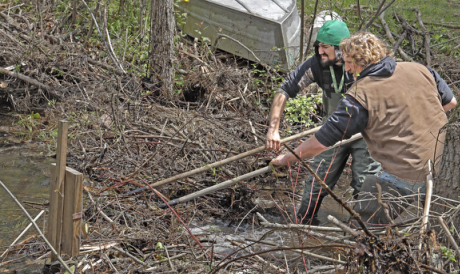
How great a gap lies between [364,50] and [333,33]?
784mm

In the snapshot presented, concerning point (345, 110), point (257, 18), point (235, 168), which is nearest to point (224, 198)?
point (235, 168)

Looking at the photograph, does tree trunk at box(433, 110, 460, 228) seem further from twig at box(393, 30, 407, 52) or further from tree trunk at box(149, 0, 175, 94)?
twig at box(393, 30, 407, 52)

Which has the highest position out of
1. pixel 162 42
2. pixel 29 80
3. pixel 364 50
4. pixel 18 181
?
pixel 364 50

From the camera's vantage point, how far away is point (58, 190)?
9.15 ft

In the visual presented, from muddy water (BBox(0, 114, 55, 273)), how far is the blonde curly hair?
2.77 metres

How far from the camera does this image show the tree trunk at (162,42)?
671 cm

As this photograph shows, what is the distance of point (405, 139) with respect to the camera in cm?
310

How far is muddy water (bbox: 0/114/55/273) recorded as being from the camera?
3721 millimetres

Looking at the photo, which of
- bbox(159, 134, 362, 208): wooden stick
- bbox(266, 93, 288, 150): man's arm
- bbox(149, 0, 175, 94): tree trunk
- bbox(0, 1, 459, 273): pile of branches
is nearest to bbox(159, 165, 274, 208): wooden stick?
bbox(159, 134, 362, 208): wooden stick

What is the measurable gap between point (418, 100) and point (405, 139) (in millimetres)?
292

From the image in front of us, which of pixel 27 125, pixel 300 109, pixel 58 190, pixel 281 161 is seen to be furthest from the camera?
pixel 300 109

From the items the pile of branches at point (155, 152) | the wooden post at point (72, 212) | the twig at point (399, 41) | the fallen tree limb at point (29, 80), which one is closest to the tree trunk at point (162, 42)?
the pile of branches at point (155, 152)

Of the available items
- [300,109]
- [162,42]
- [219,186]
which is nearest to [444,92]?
[219,186]

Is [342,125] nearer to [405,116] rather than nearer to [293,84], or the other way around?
[405,116]
